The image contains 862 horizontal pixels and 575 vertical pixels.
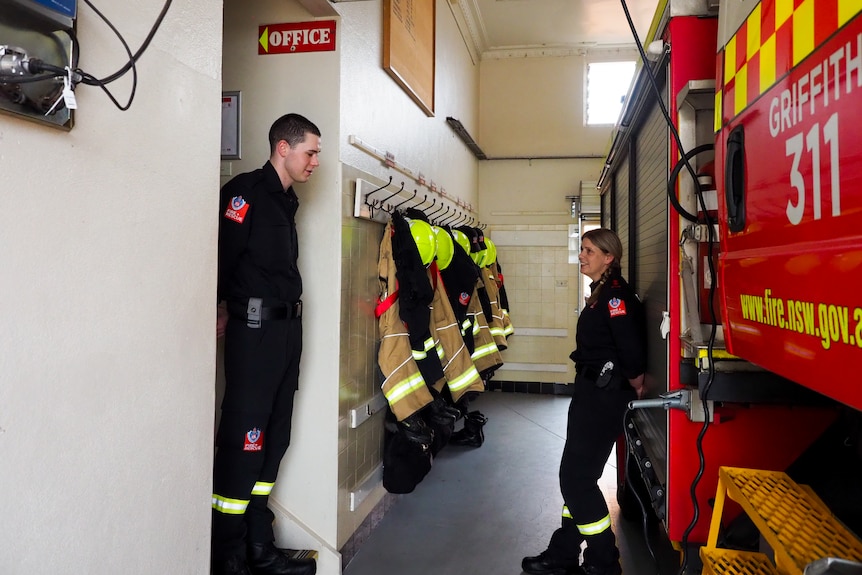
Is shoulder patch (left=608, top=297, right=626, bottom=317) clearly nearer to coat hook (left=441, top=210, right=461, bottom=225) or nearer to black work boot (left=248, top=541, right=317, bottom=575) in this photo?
black work boot (left=248, top=541, right=317, bottom=575)

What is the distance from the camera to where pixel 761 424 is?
5.65 ft

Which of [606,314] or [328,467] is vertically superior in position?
[606,314]

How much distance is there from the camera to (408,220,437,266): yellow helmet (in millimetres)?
3144

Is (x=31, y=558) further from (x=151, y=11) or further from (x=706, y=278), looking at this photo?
(x=706, y=278)

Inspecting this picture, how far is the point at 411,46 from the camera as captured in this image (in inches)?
155

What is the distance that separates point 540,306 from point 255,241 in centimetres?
522

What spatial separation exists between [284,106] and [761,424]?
2.31 meters

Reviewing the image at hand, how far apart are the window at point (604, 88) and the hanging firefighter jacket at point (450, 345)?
15.1ft

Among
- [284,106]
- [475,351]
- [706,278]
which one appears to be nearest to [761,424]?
[706,278]

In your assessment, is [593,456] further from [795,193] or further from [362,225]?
[795,193]

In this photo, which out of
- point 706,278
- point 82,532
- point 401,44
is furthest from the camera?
point 401,44

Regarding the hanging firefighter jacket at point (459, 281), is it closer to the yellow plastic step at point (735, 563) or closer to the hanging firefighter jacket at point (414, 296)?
the hanging firefighter jacket at point (414, 296)

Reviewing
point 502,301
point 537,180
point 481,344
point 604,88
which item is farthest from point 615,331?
point 604,88

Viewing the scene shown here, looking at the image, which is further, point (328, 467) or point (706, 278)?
point (328, 467)
